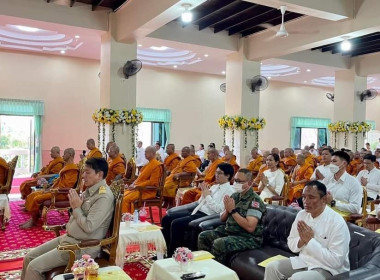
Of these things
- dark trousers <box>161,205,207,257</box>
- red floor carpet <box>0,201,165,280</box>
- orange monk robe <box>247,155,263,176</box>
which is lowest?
red floor carpet <box>0,201,165,280</box>

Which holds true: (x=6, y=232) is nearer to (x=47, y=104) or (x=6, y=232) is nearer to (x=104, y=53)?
(x=104, y=53)

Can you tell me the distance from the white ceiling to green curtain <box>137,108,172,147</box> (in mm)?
1687

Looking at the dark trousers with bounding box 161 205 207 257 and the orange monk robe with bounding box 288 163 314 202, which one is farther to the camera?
the orange monk robe with bounding box 288 163 314 202

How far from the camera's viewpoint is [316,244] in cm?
275

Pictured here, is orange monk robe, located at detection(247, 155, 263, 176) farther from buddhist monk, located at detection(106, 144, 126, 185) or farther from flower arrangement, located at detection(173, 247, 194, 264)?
flower arrangement, located at detection(173, 247, 194, 264)

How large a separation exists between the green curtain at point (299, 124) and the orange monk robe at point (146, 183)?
1206 cm

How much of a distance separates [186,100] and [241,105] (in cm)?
469

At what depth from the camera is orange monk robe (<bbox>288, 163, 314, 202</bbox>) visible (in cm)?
707

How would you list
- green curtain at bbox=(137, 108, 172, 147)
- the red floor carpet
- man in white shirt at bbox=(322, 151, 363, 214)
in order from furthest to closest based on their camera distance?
green curtain at bbox=(137, 108, 172, 147), man in white shirt at bbox=(322, 151, 363, 214), the red floor carpet

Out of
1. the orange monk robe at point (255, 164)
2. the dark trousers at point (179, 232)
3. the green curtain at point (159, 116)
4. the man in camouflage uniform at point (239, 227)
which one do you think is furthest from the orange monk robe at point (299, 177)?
the green curtain at point (159, 116)

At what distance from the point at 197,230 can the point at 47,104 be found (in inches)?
370

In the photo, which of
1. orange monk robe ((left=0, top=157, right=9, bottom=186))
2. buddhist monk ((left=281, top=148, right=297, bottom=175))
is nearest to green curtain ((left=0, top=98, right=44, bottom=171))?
orange monk robe ((left=0, top=157, right=9, bottom=186))

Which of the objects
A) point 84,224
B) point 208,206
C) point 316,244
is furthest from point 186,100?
point 316,244

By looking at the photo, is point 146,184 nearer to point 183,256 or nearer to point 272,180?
point 272,180
